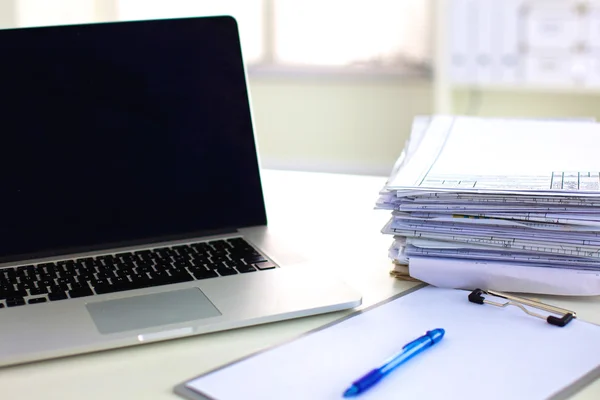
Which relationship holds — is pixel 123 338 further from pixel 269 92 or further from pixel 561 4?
pixel 269 92

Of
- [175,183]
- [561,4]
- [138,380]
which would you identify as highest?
[561,4]

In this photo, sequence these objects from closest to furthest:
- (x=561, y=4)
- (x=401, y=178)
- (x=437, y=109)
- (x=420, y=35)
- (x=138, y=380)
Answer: (x=138, y=380)
(x=401, y=178)
(x=561, y=4)
(x=437, y=109)
(x=420, y=35)

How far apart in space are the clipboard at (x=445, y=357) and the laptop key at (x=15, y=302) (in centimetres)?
21

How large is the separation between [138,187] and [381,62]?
257cm

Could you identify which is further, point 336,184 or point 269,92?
point 269,92

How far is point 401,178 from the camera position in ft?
2.86

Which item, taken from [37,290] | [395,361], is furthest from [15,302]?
[395,361]

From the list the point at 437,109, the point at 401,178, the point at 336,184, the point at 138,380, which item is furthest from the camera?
the point at 437,109

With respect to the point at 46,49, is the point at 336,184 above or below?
below

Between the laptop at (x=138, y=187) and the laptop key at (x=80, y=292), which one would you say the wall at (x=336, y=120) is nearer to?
the laptop at (x=138, y=187)

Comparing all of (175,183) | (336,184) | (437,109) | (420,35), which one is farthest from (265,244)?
(420,35)

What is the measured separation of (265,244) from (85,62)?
0.96 feet

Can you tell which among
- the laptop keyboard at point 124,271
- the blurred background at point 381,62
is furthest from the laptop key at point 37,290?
the blurred background at point 381,62

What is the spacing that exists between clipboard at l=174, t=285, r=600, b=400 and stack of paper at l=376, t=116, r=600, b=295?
5 cm
